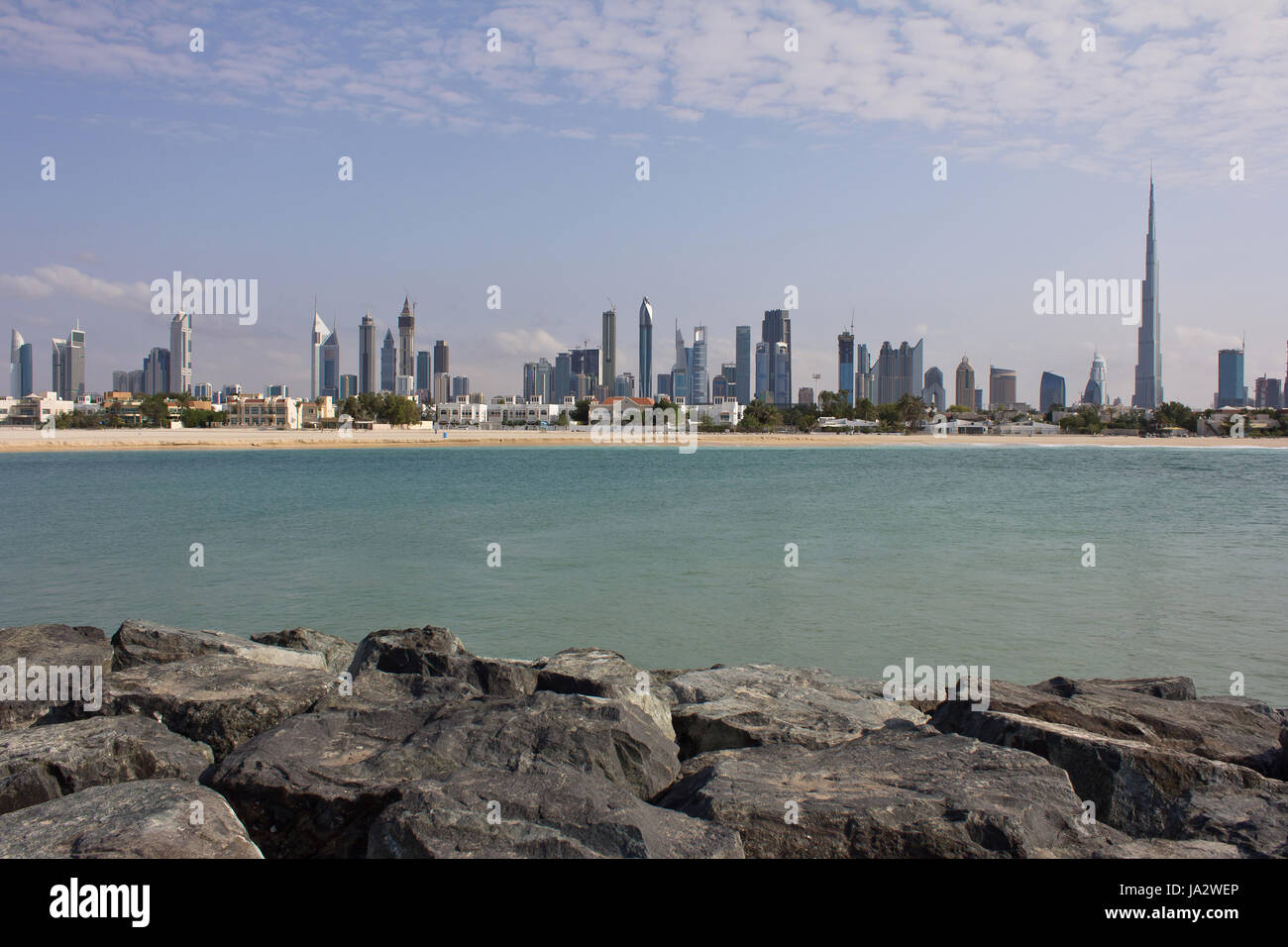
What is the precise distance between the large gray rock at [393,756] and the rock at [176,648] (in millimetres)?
3079

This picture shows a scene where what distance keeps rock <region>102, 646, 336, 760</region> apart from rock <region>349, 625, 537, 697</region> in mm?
736

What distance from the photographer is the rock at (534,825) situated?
4.16 metres

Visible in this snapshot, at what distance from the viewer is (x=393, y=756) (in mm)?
5355

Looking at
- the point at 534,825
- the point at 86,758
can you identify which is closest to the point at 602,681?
the point at 534,825

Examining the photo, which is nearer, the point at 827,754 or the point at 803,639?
the point at 827,754

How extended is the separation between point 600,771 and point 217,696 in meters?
3.27

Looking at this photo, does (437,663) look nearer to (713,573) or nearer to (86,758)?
(86,758)

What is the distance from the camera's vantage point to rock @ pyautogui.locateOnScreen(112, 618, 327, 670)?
846 cm

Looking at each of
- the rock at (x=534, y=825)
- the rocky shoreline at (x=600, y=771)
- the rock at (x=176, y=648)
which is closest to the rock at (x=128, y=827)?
the rocky shoreline at (x=600, y=771)

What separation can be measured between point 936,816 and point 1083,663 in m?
7.63

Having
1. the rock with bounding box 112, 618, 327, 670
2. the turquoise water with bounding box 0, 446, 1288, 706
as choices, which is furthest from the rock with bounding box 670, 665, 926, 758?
the rock with bounding box 112, 618, 327, 670
